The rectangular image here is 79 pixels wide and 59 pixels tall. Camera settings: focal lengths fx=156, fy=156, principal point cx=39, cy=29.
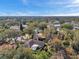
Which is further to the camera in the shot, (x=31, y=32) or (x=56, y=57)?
(x=31, y=32)

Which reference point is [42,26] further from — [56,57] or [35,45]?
[56,57]

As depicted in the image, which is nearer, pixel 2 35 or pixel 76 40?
pixel 76 40

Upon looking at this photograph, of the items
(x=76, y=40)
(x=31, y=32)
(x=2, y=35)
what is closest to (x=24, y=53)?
(x=76, y=40)

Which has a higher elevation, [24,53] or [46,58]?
[24,53]

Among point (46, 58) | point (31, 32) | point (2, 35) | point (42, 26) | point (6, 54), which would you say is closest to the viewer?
point (6, 54)

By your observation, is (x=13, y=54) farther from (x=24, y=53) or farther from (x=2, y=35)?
(x=2, y=35)

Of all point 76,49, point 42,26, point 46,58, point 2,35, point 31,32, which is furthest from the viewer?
point 42,26

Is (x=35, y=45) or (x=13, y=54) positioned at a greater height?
(x=13, y=54)

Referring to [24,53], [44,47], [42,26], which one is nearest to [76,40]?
[44,47]

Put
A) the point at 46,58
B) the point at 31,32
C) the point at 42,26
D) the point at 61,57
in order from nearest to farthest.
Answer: the point at 61,57 → the point at 46,58 → the point at 31,32 → the point at 42,26
